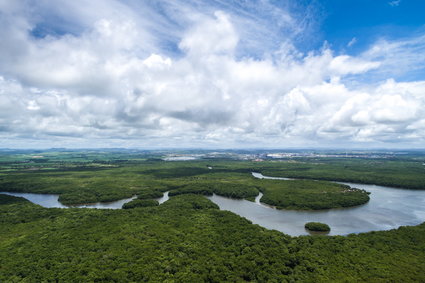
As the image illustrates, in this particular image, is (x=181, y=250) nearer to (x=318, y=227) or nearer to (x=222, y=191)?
(x=318, y=227)

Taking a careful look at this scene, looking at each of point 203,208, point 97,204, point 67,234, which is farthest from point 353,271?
point 97,204

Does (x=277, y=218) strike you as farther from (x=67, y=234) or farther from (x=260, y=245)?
(x=67, y=234)

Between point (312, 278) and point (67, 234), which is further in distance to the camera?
point (67, 234)

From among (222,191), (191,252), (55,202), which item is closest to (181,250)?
(191,252)

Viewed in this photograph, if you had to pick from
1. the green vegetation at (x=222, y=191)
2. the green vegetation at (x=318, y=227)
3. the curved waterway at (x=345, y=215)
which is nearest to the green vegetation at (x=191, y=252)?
the green vegetation at (x=318, y=227)

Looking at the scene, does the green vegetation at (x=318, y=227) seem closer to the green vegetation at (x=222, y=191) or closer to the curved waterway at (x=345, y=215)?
the curved waterway at (x=345, y=215)

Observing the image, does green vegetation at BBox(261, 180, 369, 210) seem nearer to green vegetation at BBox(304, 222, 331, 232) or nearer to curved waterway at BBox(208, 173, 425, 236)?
curved waterway at BBox(208, 173, 425, 236)

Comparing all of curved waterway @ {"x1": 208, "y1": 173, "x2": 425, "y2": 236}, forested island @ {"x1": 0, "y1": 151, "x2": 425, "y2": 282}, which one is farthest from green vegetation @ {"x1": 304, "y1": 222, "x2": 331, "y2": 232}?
forested island @ {"x1": 0, "y1": 151, "x2": 425, "y2": 282}

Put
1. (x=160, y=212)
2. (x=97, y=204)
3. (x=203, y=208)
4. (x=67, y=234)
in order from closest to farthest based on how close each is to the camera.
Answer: (x=67, y=234) → (x=160, y=212) → (x=203, y=208) → (x=97, y=204)
